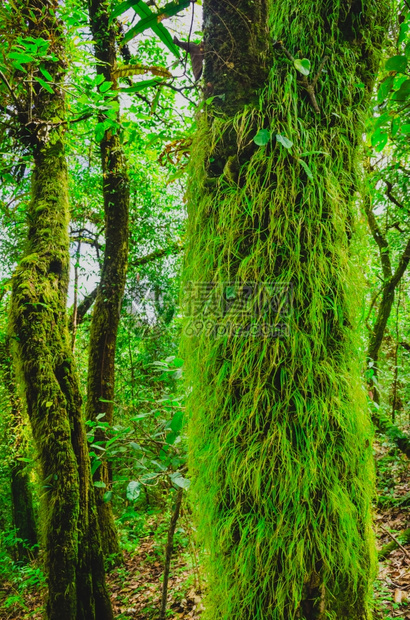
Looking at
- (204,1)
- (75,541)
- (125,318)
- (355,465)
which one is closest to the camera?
(355,465)

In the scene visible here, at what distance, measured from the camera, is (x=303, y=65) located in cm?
111

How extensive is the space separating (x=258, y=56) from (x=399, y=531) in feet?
13.2

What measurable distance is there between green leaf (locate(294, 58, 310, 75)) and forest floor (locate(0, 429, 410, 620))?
7.36ft

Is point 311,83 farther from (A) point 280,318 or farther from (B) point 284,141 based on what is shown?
(A) point 280,318

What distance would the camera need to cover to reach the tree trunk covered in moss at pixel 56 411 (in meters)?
2.17

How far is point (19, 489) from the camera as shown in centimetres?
770

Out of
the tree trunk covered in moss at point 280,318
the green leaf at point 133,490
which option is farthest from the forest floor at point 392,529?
the green leaf at point 133,490

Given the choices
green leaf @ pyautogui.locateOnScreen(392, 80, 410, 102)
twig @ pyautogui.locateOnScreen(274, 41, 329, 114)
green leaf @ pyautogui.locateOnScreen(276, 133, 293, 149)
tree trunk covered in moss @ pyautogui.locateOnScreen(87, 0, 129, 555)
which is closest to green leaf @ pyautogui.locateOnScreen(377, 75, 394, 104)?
green leaf @ pyautogui.locateOnScreen(392, 80, 410, 102)

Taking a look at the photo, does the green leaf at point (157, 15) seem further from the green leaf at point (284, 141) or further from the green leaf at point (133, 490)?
the green leaf at point (133, 490)

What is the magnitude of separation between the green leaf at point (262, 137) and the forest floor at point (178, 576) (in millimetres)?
2102

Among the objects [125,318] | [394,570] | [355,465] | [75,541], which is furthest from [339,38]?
[125,318]

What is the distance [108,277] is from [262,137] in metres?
3.65

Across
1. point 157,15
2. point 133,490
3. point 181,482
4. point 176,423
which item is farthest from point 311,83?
point 133,490

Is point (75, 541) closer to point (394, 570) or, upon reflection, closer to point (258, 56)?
point (394, 570)
